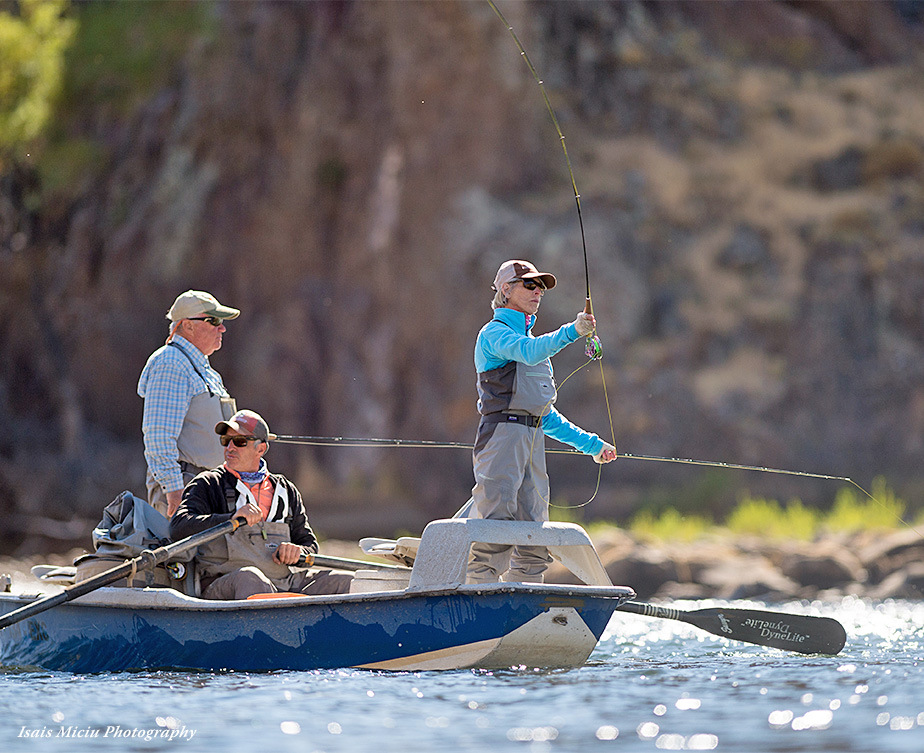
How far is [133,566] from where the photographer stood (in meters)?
5.98

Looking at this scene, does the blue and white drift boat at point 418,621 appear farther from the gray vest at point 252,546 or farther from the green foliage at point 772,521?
the green foliage at point 772,521

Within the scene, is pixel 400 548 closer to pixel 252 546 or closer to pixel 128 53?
pixel 252 546

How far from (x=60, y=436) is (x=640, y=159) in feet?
29.3

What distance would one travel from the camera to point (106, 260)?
62.8 ft

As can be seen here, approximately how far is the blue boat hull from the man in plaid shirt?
64cm

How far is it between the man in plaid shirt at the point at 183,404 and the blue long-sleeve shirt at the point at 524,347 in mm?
1374

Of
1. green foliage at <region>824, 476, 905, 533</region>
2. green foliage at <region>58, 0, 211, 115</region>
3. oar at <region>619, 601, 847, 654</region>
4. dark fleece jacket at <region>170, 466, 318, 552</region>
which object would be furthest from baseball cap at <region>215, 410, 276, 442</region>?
green foliage at <region>58, 0, 211, 115</region>

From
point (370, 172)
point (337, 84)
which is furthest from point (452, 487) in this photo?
point (337, 84)

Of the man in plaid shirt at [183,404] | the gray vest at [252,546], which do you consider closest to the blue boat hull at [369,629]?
the gray vest at [252,546]

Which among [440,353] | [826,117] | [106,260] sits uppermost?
[826,117]

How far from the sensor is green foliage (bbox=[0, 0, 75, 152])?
19984 mm

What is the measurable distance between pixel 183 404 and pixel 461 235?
10.6m

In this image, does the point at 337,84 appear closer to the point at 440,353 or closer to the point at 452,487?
the point at 440,353

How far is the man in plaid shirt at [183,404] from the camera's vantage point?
6527 mm
